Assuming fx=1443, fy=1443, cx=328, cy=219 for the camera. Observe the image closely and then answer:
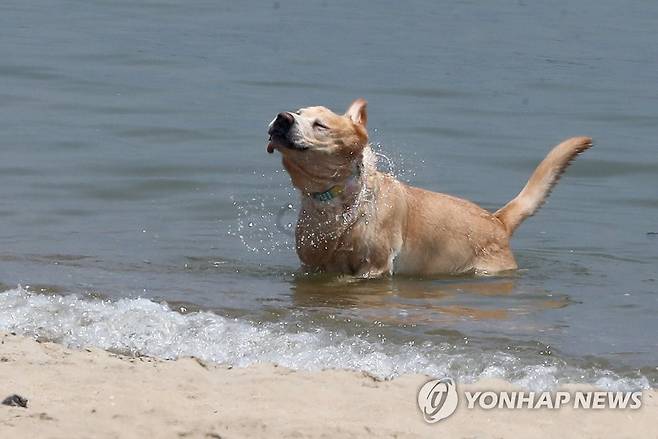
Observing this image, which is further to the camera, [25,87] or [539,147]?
[25,87]

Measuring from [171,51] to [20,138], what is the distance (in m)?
6.42

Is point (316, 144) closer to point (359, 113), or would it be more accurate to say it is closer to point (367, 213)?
point (359, 113)

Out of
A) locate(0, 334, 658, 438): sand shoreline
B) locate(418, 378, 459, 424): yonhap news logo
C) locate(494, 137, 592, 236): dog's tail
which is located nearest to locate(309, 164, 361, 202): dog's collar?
locate(494, 137, 592, 236): dog's tail

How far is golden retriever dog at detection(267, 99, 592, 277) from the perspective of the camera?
846 cm

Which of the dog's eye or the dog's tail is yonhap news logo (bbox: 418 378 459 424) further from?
the dog's tail

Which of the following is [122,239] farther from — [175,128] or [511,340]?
[175,128]

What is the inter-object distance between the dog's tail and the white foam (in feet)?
8.27

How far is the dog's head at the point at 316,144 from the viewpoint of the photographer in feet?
27.2

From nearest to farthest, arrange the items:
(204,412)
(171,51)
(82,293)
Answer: (204,412) < (82,293) < (171,51)

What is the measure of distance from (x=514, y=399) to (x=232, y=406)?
121 centimetres

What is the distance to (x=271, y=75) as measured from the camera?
17.8 metres

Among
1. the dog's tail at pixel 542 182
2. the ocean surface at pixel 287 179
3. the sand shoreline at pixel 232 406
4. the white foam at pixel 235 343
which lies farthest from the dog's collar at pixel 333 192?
the sand shoreline at pixel 232 406

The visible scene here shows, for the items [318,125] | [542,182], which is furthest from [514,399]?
[542,182]

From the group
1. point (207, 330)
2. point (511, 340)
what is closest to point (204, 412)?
point (207, 330)
